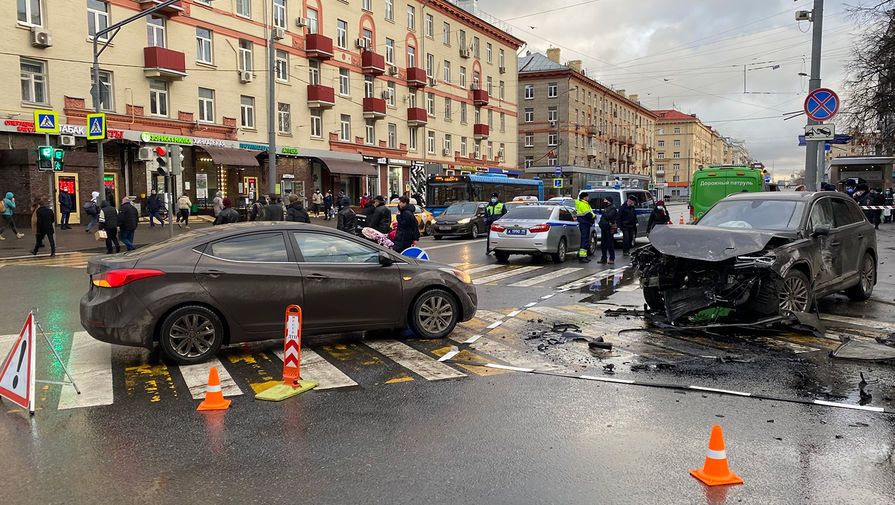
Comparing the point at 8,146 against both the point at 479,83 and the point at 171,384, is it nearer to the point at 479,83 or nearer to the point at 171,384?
the point at 171,384

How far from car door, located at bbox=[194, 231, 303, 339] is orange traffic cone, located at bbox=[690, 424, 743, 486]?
15.0ft

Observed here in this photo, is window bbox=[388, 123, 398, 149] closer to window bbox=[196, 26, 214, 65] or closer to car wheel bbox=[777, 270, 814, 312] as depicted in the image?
window bbox=[196, 26, 214, 65]

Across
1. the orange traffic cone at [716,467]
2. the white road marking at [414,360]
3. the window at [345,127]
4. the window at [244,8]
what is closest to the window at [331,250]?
the white road marking at [414,360]

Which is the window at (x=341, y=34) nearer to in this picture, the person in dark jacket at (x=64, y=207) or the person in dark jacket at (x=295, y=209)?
the person in dark jacket at (x=64, y=207)

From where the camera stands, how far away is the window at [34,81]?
85.6 ft

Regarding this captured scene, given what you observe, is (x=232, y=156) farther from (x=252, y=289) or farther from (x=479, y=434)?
(x=479, y=434)

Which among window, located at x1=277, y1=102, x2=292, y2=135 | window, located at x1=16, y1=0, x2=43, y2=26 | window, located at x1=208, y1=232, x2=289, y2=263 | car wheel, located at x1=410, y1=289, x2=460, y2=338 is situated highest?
window, located at x1=16, y1=0, x2=43, y2=26

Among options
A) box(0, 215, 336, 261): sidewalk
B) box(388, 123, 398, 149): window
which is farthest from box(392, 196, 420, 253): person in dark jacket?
box(388, 123, 398, 149): window

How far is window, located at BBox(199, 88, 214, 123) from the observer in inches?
1292

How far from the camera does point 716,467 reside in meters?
4.12

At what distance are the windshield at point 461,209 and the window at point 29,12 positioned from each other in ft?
57.7

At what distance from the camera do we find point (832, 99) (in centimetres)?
1412

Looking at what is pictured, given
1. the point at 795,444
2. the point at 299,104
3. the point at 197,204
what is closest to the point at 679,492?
the point at 795,444

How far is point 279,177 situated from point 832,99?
2852cm
